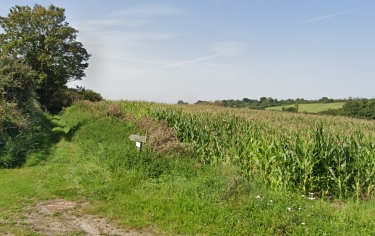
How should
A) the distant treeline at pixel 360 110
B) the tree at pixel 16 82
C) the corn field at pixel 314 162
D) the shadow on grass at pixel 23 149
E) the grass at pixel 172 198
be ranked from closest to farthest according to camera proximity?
1. the grass at pixel 172 198
2. the corn field at pixel 314 162
3. the shadow on grass at pixel 23 149
4. the tree at pixel 16 82
5. the distant treeline at pixel 360 110

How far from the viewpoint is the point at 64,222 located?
6289 millimetres

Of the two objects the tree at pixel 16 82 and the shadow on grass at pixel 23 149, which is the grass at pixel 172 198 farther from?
the tree at pixel 16 82

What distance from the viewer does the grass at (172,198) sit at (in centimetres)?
561

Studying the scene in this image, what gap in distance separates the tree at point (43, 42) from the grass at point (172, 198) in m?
25.9

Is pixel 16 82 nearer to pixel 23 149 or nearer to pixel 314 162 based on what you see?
pixel 23 149

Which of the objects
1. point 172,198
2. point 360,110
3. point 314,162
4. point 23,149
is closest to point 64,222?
point 172,198

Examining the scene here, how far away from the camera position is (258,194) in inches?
271

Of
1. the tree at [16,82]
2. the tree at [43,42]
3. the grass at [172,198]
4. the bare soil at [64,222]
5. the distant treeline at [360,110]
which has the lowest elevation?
the bare soil at [64,222]

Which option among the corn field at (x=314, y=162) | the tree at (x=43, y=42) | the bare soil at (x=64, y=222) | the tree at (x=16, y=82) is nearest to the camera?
the bare soil at (x=64, y=222)

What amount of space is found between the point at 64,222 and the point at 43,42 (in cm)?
3411

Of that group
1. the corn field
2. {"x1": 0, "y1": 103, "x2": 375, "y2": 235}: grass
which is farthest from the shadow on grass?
the corn field

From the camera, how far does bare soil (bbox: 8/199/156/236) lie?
578 centimetres

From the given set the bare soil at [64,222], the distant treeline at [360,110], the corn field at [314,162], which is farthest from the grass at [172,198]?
the distant treeline at [360,110]

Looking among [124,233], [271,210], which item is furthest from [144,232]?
[271,210]
